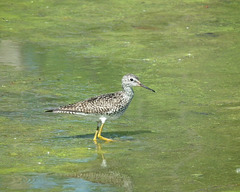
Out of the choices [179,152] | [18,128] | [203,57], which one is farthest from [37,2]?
[179,152]

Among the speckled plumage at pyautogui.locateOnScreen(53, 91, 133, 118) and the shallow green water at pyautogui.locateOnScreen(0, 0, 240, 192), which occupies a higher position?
the speckled plumage at pyautogui.locateOnScreen(53, 91, 133, 118)

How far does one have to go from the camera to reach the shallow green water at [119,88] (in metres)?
10.7

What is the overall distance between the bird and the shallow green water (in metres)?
0.39

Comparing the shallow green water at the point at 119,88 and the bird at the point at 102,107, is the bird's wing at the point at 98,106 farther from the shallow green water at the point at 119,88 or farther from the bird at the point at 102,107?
the shallow green water at the point at 119,88

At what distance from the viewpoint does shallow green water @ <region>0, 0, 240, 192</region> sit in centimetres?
1073

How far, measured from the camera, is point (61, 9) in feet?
80.5

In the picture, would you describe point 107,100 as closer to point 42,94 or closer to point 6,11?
point 42,94

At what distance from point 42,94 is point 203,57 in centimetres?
563

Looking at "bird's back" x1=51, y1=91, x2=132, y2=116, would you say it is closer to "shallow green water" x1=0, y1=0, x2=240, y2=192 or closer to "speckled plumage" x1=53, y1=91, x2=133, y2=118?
"speckled plumage" x1=53, y1=91, x2=133, y2=118

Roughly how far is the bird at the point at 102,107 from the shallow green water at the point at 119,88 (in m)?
0.39

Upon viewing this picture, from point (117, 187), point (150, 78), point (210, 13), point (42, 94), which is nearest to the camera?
point (117, 187)

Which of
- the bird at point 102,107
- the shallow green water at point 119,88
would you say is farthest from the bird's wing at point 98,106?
the shallow green water at point 119,88

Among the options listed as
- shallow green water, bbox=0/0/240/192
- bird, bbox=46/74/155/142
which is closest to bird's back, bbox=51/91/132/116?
bird, bbox=46/74/155/142

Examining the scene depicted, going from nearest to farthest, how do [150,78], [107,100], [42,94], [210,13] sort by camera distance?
1. [107,100]
2. [42,94]
3. [150,78]
4. [210,13]
